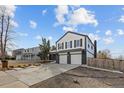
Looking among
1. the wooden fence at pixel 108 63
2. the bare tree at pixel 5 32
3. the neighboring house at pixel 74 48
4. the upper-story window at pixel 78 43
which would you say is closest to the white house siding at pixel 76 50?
the neighboring house at pixel 74 48

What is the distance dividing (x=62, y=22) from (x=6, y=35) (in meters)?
7.36

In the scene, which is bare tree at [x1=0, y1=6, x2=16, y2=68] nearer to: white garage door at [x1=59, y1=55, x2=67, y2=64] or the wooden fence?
white garage door at [x1=59, y1=55, x2=67, y2=64]

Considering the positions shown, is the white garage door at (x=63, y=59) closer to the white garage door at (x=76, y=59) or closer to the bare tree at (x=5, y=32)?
the white garage door at (x=76, y=59)

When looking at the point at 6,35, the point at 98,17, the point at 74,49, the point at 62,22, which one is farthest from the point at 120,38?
the point at 6,35

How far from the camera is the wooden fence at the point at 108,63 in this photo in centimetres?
1833

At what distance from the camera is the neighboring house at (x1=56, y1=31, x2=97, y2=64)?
23.3 m

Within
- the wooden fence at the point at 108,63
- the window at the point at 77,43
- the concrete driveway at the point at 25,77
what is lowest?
the concrete driveway at the point at 25,77

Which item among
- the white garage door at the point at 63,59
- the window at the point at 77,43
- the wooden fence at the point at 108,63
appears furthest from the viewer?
the white garage door at the point at 63,59

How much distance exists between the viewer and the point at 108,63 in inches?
772

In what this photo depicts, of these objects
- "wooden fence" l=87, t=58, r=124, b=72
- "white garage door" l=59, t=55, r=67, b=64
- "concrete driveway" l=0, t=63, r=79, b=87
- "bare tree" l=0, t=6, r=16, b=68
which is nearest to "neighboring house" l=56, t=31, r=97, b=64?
"white garage door" l=59, t=55, r=67, b=64

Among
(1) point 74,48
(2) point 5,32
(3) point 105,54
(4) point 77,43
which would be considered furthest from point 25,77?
(3) point 105,54

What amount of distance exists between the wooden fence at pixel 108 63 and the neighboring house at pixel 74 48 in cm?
162

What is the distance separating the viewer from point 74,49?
2412cm

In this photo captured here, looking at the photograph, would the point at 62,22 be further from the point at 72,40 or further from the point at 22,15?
the point at 72,40
